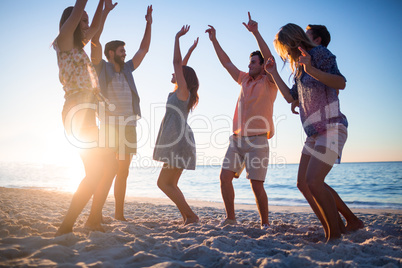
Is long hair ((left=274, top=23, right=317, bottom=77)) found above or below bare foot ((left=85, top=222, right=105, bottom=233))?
above

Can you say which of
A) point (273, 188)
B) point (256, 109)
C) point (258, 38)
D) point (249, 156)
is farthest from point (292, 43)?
point (273, 188)

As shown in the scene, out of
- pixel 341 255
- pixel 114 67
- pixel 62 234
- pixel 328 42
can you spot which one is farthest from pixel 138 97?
pixel 341 255

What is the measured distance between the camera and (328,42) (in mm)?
2852

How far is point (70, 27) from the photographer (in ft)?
7.72

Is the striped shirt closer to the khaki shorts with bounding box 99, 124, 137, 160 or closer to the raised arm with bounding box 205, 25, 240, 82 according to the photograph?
the khaki shorts with bounding box 99, 124, 137, 160

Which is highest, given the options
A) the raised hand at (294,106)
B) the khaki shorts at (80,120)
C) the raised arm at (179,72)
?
the raised arm at (179,72)

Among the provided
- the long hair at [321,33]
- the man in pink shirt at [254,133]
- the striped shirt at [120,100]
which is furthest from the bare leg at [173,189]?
the long hair at [321,33]

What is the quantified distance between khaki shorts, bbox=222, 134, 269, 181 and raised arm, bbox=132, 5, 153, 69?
155cm

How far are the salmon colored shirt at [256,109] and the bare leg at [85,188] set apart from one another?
165cm

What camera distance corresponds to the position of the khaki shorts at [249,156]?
3.25 m

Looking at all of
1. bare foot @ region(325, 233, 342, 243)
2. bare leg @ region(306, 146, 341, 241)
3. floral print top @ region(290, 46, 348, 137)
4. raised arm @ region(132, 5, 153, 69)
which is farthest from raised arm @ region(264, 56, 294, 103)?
raised arm @ region(132, 5, 153, 69)

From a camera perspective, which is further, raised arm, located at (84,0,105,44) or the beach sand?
raised arm, located at (84,0,105,44)

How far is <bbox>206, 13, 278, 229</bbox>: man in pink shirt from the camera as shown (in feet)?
10.7

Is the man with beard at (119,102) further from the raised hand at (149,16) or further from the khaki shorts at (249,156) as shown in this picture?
the khaki shorts at (249,156)
